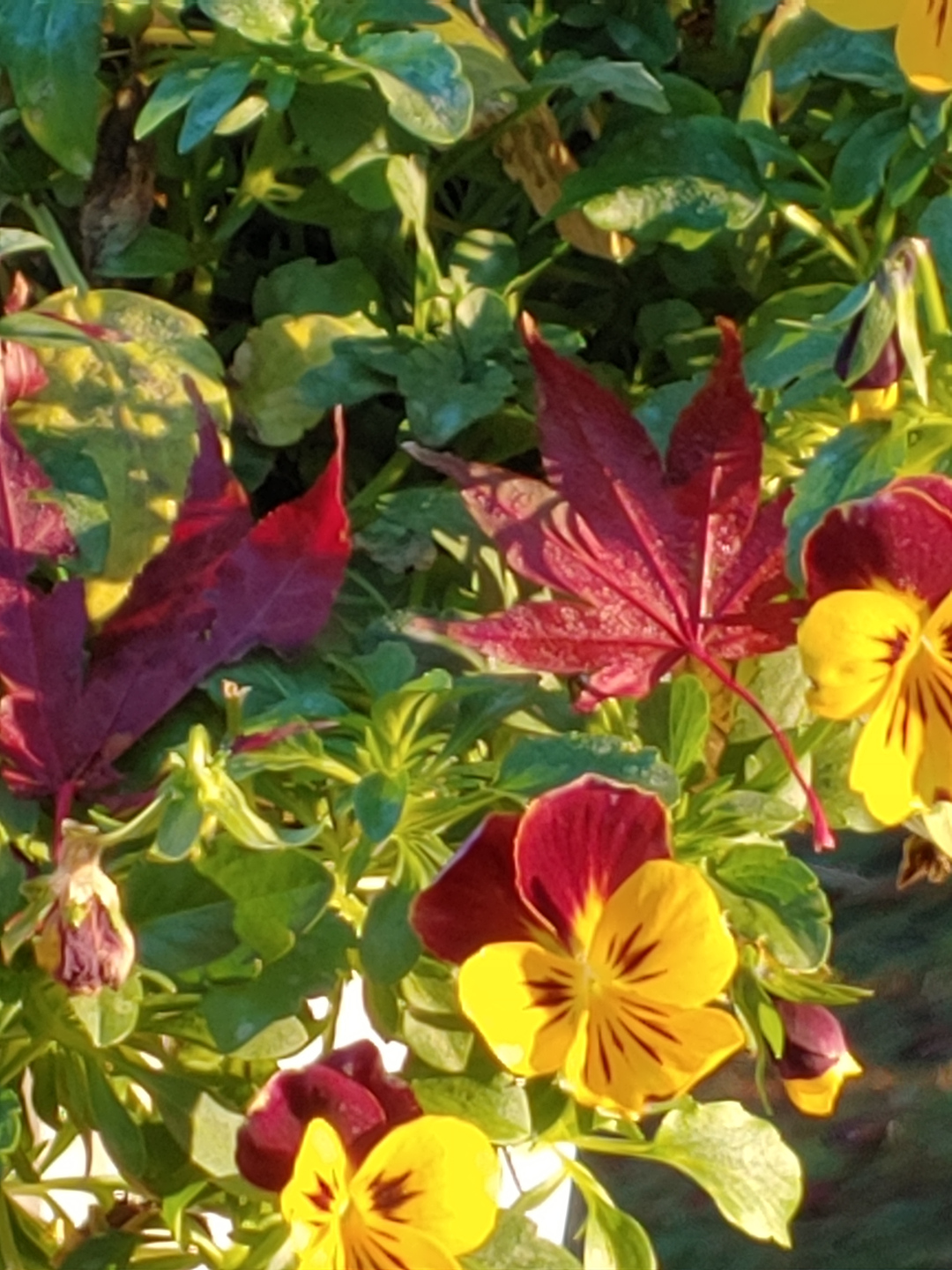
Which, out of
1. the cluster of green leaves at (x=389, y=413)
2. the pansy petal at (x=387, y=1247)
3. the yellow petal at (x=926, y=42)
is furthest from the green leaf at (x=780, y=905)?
the yellow petal at (x=926, y=42)

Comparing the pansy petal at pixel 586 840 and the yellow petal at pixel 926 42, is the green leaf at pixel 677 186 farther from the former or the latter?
the pansy petal at pixel 586 840

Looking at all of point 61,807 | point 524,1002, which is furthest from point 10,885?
point 524,1002

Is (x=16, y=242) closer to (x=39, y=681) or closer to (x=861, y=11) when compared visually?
(x=39, y=681)

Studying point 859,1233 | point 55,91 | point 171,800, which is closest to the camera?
point 171,800

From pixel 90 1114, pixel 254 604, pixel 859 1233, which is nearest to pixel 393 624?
pixel 254 604

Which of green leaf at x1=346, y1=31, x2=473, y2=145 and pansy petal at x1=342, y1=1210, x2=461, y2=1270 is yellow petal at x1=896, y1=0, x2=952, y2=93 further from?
pansy petal at x1=342, y1=1210, x2=461, y2=1270

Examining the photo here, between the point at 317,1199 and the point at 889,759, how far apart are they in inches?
6.2

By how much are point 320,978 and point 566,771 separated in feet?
0.25

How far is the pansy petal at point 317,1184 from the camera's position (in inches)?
14.1

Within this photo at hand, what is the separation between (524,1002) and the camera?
1.21 feet

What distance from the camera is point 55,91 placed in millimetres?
463

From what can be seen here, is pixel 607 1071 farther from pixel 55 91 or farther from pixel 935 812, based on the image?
pixel 55 91

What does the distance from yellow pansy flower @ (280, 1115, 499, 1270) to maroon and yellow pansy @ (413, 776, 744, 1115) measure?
24 millimetres

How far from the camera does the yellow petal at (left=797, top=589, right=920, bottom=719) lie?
36 cm
